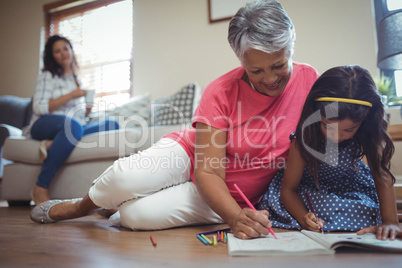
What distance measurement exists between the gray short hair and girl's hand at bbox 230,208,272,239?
46 centimetres

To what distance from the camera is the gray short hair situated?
3.22ft

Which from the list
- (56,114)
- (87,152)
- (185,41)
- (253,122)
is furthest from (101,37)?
(253,122)

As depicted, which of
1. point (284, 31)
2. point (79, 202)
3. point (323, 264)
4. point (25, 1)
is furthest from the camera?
point (25, 1)

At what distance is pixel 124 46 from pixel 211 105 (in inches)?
99.4

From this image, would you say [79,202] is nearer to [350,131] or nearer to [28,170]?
[350,131]

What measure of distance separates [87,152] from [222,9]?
1578mm

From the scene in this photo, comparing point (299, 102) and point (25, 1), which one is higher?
point (25, 1)

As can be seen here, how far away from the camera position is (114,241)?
1048mm

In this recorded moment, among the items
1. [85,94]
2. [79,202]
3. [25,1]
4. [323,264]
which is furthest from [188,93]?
[25,1]

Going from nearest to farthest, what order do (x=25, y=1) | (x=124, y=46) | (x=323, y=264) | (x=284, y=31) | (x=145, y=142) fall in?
(x=323, y=264)
(x=284, y=31)
(x=145, y=142)
(x=124, y=46)
(x=25, y=1)

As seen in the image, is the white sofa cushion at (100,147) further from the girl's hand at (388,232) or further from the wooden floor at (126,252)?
the girl's hand at (388,232)

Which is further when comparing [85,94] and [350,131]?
[85,94]

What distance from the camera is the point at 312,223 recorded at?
993 millimetres

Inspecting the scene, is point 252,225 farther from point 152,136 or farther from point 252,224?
Result: point 152,136
